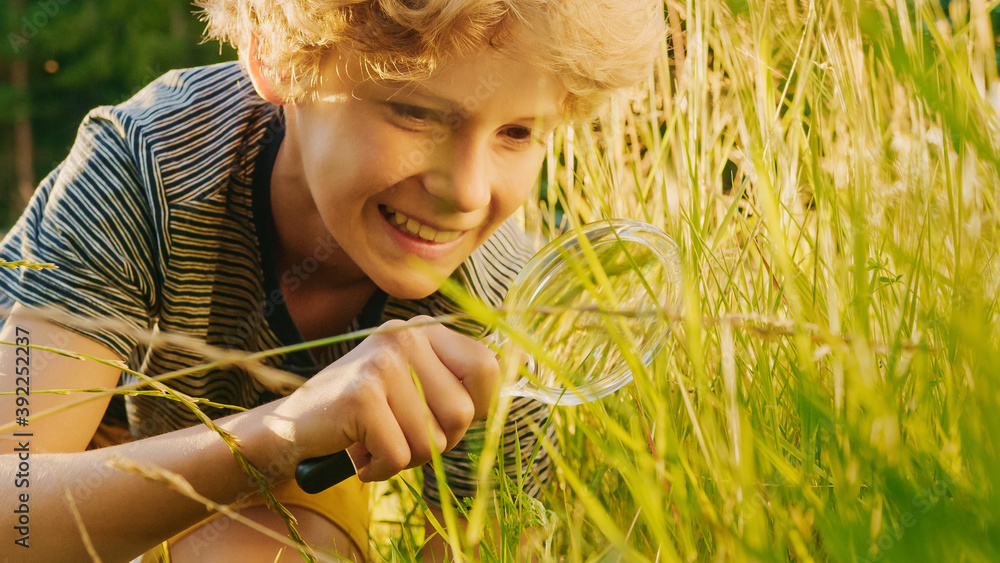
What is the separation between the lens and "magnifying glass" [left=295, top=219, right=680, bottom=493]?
2.30 ft

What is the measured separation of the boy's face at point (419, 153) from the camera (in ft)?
2.79

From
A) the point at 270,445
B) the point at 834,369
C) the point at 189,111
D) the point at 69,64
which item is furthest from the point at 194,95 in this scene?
the point at 69,64

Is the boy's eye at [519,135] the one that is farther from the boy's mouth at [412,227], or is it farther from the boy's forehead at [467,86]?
the boy's mouth at [412,227]

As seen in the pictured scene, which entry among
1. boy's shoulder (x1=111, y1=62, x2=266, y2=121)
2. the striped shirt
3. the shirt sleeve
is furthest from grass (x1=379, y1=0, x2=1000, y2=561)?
boy's shoulder (x1=111, y1=62, x2=266, y2=121)

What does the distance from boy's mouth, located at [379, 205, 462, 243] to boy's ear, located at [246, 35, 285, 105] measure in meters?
0.21

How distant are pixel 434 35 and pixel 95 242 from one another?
1.78ft

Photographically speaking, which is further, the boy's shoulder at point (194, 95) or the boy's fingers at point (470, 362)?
the boy's shoulder at point (194, 95)

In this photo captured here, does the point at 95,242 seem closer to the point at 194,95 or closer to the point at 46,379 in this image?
the point at 46,379

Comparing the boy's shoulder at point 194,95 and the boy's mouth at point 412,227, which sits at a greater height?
the boy's shoulder at point 194,95

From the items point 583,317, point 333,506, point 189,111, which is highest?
point 189,111

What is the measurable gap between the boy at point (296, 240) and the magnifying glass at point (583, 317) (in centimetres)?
4

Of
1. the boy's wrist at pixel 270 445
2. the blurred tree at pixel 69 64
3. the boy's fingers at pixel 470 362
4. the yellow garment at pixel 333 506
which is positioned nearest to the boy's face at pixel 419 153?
the boy's fingers at pixel 470 362

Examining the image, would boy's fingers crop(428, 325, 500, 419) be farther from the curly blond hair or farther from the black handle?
the curly blond hair

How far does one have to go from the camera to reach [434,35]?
33.5 inches
